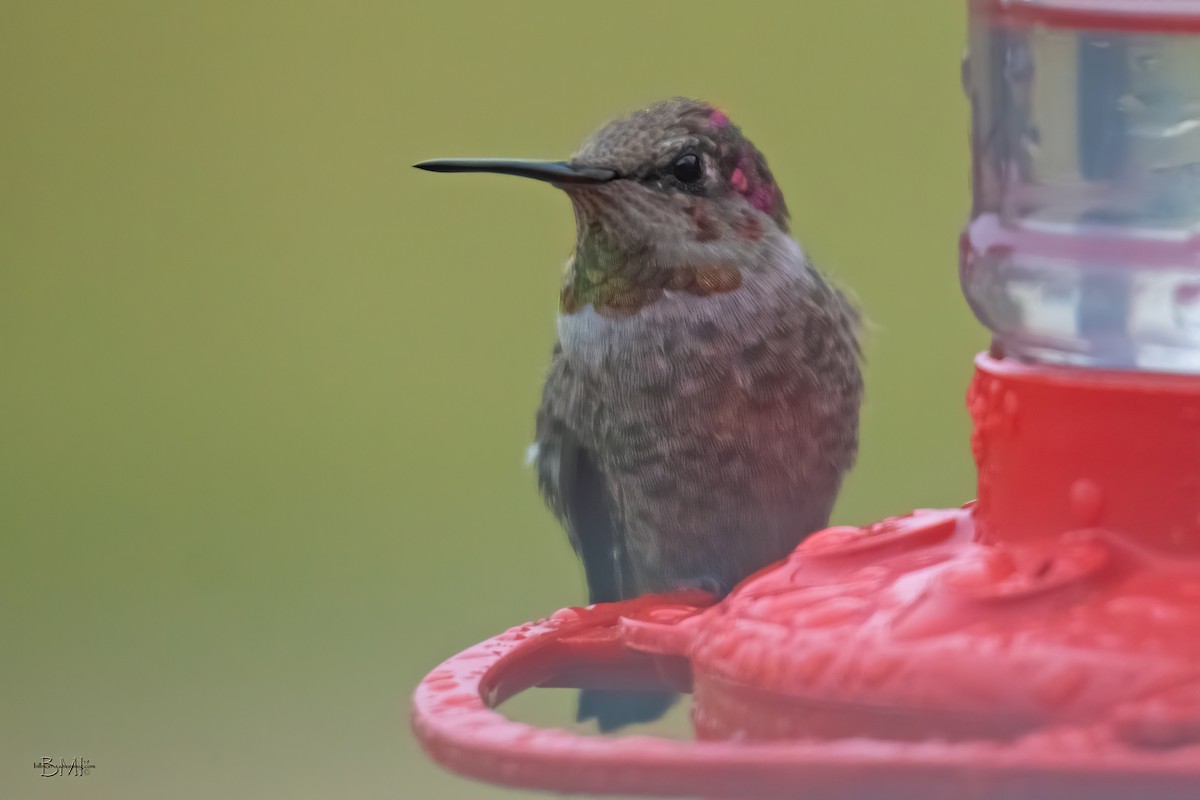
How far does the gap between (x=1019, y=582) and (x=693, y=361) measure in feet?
4.30

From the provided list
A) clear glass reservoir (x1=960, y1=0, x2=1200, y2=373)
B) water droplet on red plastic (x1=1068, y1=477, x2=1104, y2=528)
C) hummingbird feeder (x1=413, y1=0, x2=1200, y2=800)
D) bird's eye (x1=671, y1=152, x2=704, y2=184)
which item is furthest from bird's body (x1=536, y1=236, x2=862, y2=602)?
water droplet on red plastic (x1=1068, y1=477, x2=1104, y2=528)

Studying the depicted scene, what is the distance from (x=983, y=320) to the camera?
5.78 ft

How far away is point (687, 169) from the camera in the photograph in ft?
9.04

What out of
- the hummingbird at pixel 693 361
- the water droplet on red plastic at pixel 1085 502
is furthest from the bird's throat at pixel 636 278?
the water droplet on red plastic at pixel 1085 502

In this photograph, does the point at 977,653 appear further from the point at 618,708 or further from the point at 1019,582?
the point at 618,708

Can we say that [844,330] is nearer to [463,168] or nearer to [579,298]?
[579,298]

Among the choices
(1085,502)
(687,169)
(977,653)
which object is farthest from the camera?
(687,169)

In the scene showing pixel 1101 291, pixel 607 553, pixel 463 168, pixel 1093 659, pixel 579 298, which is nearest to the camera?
pixel 1093 659

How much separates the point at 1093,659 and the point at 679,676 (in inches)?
20.7

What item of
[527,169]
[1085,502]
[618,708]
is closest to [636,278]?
[527,169]

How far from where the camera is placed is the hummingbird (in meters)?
2.66

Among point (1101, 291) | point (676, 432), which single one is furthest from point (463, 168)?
point (1101, 291)

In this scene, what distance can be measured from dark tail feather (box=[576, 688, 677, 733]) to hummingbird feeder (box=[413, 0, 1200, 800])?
827 mm

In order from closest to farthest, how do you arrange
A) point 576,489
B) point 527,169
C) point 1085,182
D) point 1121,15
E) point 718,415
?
1. point 1121,15
2. point 1085,182
3. point 527,169
4. point 718,415
5. point 576,489
